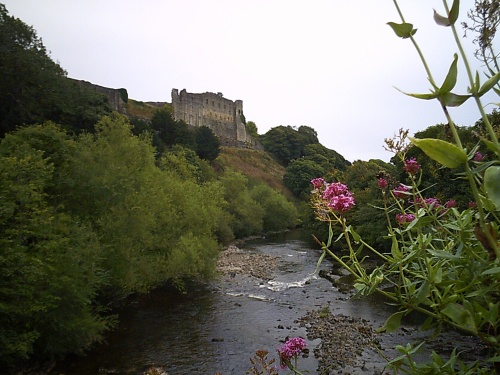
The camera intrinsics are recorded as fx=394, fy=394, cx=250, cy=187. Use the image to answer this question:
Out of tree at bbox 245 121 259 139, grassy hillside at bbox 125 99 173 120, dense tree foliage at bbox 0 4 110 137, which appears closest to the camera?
dense tree foliage at bbox 0 4 110 137

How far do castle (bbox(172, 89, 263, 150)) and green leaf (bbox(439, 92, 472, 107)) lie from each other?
72.9 m

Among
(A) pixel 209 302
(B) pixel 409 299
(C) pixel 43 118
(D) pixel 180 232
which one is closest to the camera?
(B) pixel 409 299

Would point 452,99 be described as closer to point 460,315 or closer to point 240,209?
point 460,315

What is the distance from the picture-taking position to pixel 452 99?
66.6 inches

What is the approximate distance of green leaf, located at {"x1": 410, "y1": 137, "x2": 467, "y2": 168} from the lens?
4.94 ft

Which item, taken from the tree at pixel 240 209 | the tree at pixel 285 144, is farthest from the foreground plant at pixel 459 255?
the tree at pixel 285 144

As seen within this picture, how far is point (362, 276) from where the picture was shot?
2520mm

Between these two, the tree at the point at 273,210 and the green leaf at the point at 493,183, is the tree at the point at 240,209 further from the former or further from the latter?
the green leaf at the point at 493,183

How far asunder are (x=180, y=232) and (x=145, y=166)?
4331mm

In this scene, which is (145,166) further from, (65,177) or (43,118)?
(43,118)

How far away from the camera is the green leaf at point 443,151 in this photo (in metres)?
1.50

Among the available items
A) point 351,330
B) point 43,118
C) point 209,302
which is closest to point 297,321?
point 351,330

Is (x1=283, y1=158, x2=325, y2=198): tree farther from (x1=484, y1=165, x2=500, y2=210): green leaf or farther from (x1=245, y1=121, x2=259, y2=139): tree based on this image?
(x1=484, y1=165, x2=500, y2=210): green leaf

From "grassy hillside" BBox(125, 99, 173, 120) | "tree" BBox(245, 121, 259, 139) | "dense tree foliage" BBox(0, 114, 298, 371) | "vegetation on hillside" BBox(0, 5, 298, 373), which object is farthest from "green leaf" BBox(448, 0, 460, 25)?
"tree" BBox(245, 121, 259, 139)
